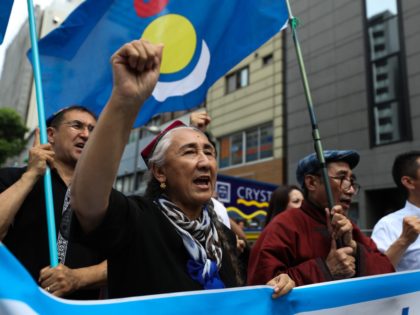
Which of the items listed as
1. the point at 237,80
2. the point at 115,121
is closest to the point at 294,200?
the point at 115,121

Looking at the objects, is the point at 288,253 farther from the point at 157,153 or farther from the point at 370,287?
the point at 157,153

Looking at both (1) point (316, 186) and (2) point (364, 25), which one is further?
(2) point (364, 25)

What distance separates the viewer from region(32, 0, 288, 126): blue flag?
116 inches

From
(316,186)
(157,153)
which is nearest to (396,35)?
(316,186)

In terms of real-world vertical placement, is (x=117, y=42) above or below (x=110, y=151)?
above

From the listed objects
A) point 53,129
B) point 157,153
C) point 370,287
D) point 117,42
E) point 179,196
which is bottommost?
point 370,287

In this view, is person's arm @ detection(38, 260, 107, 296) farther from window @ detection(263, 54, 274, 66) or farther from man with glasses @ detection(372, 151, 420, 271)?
window @ detection(263, 54, 274, 66)

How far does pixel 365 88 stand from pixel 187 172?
12300 millimetres

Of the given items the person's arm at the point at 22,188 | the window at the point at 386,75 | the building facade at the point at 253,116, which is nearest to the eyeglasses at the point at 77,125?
the person's arm at the point at 22,188

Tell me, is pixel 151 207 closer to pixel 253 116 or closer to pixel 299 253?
pixel 299 253

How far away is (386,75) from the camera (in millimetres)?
12609

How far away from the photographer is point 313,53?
573 inches

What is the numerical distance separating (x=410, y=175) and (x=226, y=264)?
1.87 m

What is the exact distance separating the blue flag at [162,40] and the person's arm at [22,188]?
108 centimetres
